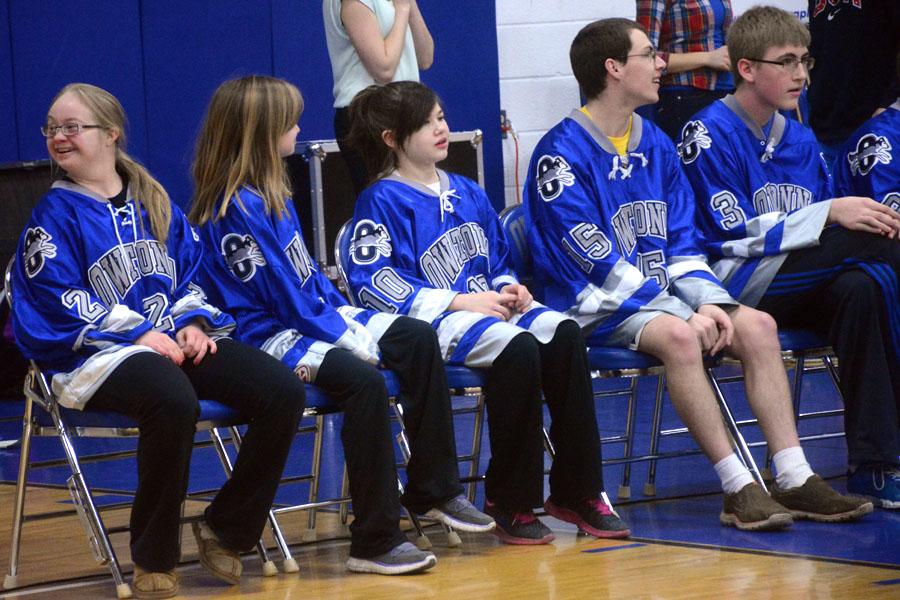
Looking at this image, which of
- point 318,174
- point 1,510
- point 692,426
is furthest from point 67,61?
point 692,426

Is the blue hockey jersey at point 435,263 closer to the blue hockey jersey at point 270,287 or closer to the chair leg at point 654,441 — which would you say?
the blue hockey jersey at point 270,287

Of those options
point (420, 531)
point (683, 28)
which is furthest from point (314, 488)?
point (683, 28)

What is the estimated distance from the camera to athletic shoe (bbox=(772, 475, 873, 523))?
12.2 ft

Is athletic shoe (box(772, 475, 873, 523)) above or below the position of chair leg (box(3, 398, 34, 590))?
below

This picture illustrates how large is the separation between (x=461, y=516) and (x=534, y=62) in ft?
14.5

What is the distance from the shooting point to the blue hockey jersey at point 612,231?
3.93 m

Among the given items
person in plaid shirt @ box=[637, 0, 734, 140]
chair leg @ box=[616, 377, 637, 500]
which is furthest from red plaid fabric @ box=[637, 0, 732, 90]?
chair leg @ box=[616, 377, 637, 500]

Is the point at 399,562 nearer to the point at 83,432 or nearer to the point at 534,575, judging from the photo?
the point at 534,575

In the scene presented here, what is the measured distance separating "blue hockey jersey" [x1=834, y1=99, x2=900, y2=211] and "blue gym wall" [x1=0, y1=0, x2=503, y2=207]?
3.29m

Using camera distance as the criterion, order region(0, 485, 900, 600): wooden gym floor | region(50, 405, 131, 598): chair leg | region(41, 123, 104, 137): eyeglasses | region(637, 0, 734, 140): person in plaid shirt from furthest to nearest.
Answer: region(637, 0, 734, 140): person in plaid shirt, region(41, 123, 104, 137): eyeglasses, region(50, 405, 131, 598): chair leg, region(0, 485, 900, 600): wooden gym floor

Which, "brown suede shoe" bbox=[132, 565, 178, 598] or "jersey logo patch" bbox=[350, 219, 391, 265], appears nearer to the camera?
"brown suede shoe" bbox=[132, 565, 178, 598]

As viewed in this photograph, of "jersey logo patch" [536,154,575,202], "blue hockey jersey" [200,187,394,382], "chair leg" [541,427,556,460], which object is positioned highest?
"jersey logo patch" [536,154,575,202]

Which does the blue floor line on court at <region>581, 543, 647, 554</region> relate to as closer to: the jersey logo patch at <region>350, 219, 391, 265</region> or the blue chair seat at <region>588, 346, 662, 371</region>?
the blue chair seat at <region>588, 346, 662, 371</region>

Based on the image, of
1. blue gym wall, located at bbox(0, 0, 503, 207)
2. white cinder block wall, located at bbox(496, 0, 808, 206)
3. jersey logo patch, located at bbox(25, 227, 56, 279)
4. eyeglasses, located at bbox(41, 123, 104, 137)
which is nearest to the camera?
jersey logo patch, located at bbox(25, 227, 56, 279)
